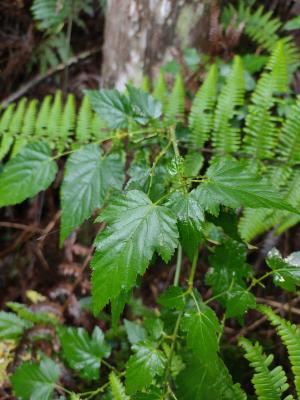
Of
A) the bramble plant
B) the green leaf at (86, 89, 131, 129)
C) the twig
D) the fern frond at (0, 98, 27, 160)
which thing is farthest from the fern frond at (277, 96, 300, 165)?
the twig

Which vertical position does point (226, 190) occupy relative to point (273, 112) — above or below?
below

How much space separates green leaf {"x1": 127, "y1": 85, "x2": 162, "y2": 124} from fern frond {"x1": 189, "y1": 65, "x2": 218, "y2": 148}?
1.08 ft

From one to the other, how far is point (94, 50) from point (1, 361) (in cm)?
228

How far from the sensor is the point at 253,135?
1.63 metres

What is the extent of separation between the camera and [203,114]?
1701 mm

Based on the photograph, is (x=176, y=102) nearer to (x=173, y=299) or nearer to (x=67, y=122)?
(x=67, y=122)

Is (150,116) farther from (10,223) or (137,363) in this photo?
(10,223)

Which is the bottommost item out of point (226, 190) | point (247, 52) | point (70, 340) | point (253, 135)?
point (70, 340)

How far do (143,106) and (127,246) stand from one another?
74cm

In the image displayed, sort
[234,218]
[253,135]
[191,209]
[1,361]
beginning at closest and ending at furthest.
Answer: [191,209] < [234,218] < [253,135] < [1,361]

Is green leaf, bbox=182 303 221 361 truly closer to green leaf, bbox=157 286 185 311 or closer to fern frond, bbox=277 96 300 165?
green leaf, bbox=157 286 185 311

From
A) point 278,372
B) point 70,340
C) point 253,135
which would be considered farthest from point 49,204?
point 278,372

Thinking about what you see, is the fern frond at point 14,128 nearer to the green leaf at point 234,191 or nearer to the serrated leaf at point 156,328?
the serrated leaf at point 156,328

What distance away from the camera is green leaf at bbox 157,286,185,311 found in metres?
1.11
